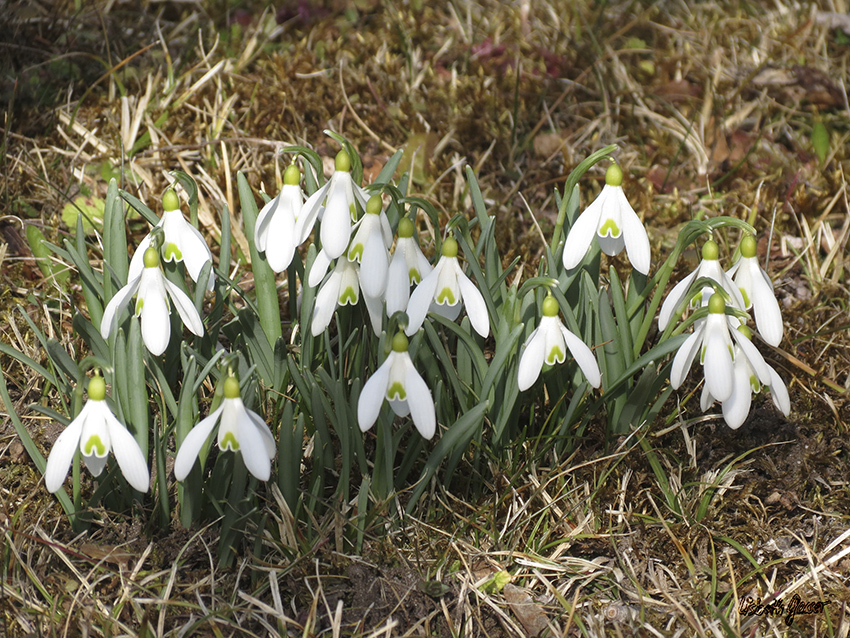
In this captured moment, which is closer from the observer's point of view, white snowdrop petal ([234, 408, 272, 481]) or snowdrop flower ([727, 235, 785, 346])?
white snowdrop petal ([234, 408, 272, 481])

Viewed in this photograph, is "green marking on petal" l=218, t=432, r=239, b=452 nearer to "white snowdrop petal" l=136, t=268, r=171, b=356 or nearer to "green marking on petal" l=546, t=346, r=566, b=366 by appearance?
"white snowdrop petal" l=136, t=268, r=171, b=356

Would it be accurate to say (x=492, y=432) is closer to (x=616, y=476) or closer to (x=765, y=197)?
(x=616, y=476)

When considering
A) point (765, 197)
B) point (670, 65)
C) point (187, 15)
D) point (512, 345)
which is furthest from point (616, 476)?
point (187, 15)

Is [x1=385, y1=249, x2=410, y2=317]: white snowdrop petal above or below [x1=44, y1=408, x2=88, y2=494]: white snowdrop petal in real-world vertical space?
above

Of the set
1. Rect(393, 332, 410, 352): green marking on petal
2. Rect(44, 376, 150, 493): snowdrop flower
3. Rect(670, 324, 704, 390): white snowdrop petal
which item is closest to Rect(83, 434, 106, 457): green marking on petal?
Rect(44, 376, 150, 493): snowdrop flower

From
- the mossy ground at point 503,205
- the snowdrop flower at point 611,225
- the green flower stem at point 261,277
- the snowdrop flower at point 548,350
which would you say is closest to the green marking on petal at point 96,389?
the mossy ground at point 503,205

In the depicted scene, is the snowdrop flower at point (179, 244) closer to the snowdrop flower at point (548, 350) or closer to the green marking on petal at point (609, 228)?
the snowdrop flower at point (548, 350)

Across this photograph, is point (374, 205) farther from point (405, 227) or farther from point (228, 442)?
point (228, 442)

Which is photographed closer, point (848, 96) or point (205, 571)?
point (205, 571)
